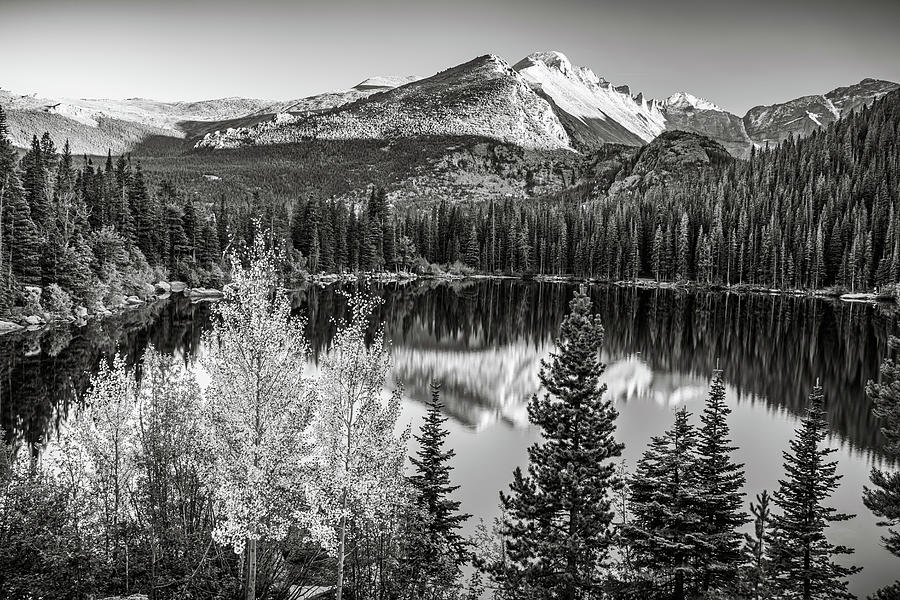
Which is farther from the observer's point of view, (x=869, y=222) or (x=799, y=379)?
(x=869, y=222)

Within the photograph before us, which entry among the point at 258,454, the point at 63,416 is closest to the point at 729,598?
the point at 258,454

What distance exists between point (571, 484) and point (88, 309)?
248 ft

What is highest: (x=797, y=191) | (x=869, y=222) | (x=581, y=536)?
(x=797, y=191)

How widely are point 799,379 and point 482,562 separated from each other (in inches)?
Result: 1794

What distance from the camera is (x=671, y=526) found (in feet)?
59.2

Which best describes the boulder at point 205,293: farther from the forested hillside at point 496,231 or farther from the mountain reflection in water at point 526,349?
the mountain reflection in water at point 526,349

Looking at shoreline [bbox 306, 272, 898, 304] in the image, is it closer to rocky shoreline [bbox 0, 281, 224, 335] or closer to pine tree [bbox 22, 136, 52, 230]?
rocky shoreline [bbox 0, 281, 224, 335]

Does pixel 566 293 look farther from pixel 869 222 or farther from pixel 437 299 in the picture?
pixel 869 222

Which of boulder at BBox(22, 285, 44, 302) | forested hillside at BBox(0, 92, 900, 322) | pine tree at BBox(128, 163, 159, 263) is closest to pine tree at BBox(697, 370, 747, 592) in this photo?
forested hillside at BBox(0, 92, 900, 322)

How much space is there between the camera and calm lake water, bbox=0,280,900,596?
33906mm

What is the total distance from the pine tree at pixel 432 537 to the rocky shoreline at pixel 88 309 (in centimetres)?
6047

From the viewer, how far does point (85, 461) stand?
18.8 metres

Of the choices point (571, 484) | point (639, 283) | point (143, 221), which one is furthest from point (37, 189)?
point (639, 283)

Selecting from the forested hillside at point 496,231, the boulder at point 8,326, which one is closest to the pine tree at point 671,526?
the boulder at point 8,326
